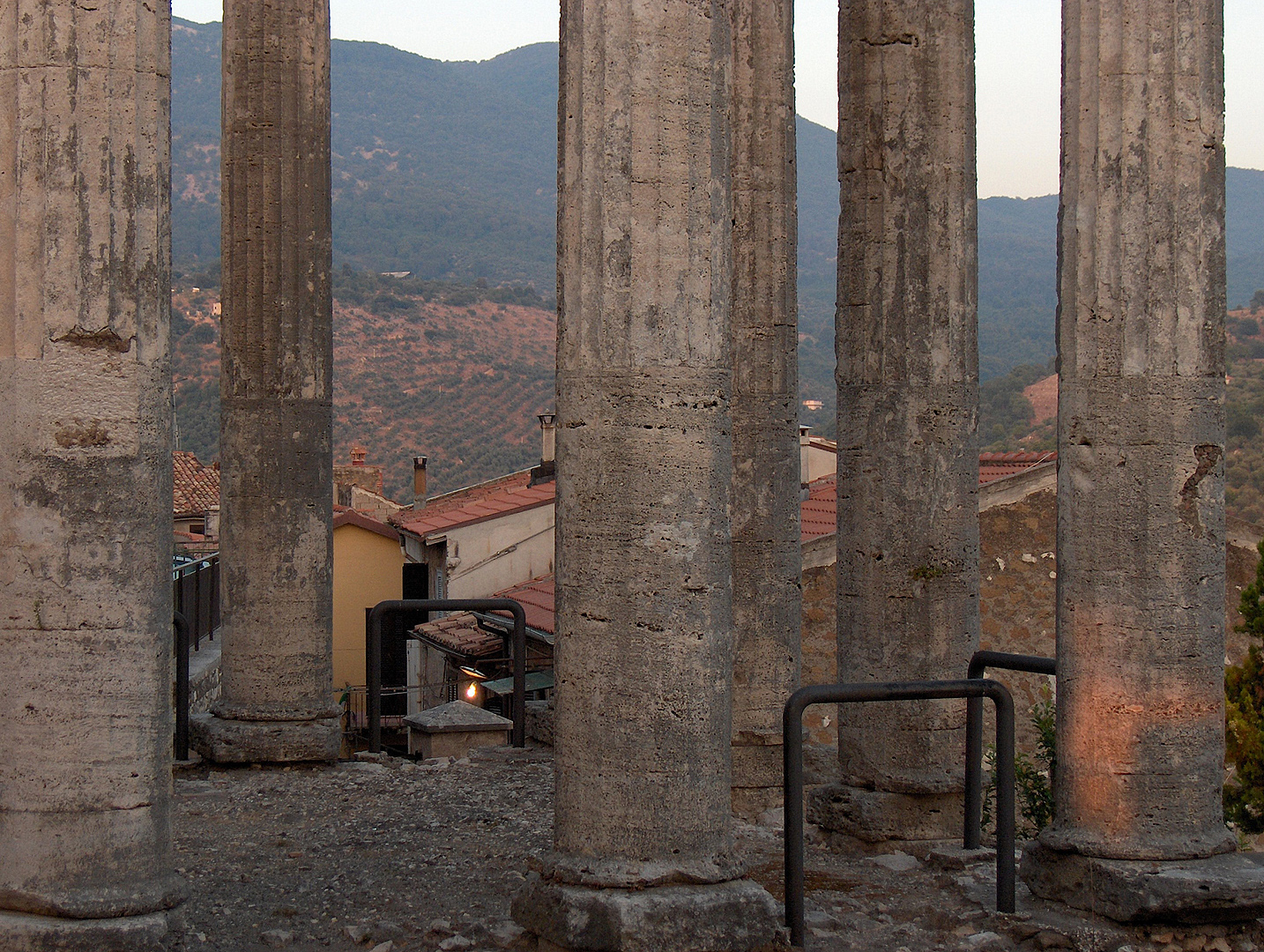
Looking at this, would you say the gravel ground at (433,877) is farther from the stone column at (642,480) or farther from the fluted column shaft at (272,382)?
the fluted column shaft at (272,382)

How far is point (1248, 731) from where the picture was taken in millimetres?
13766

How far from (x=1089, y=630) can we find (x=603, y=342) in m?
2.62

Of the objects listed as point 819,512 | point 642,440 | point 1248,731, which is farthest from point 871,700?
point 819,512

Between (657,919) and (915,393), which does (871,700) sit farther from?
(915,393)

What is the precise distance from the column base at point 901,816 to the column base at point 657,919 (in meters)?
2.42

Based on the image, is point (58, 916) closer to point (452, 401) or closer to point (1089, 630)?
point (1089, 630)

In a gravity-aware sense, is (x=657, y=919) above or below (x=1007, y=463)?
below

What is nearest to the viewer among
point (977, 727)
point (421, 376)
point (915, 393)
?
point (977, 727)

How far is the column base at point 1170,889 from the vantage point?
19.7ft

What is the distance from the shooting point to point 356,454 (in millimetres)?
38781

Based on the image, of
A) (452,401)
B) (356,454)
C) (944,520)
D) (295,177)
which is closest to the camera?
(944,520)

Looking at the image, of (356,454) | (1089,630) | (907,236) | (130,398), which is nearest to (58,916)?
(130,398)

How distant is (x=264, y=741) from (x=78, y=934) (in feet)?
15.1

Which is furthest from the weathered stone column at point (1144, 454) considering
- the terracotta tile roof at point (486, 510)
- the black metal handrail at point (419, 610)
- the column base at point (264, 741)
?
the terracotta tile roof at point (486, 510)
